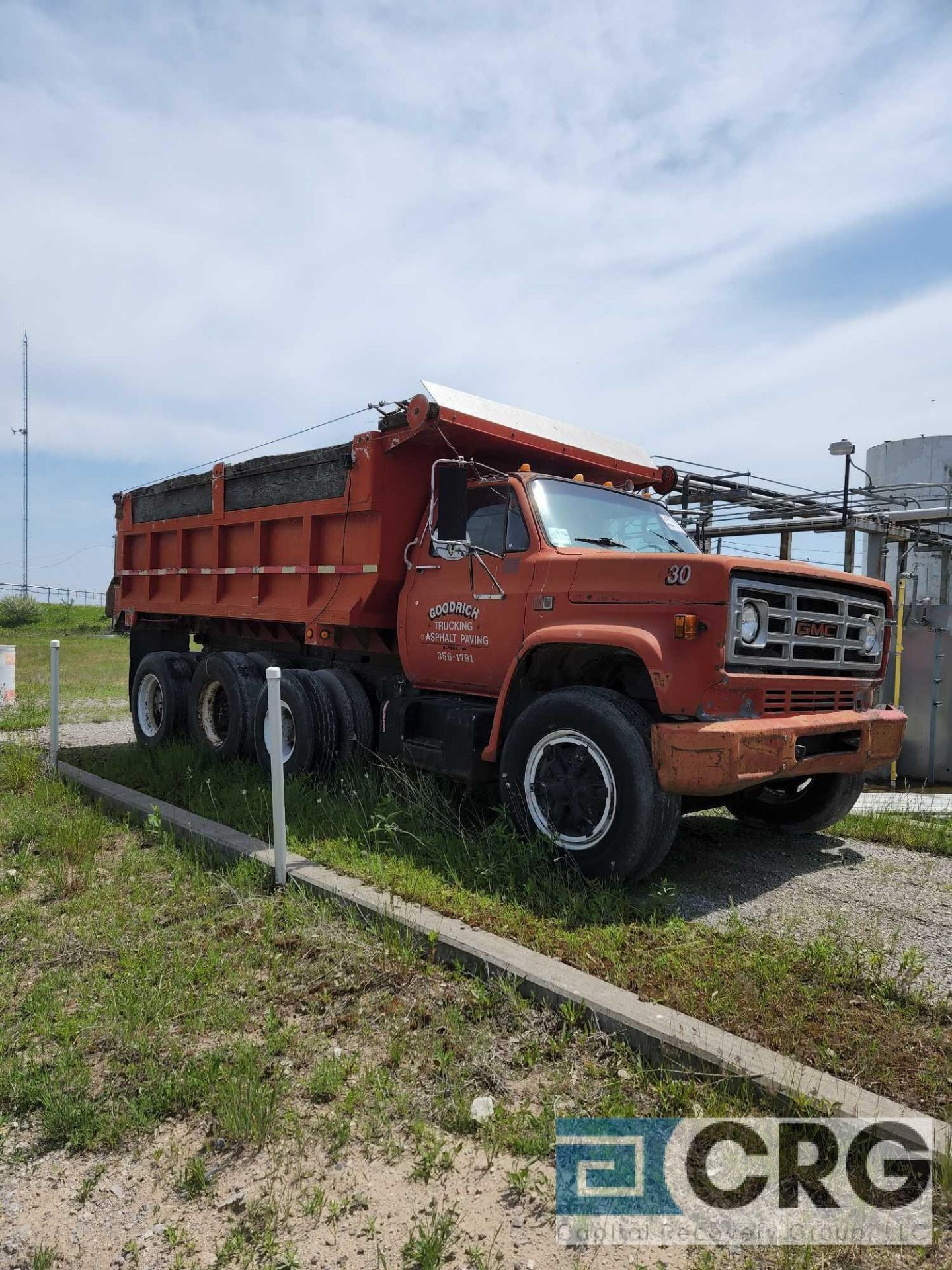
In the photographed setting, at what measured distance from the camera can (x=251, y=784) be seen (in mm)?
7129

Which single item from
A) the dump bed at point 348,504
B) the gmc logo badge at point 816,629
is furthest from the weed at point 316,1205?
the dump bed at point 348,504

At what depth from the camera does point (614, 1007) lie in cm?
342

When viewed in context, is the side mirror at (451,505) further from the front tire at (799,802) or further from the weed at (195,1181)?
the weed at (195,1181)

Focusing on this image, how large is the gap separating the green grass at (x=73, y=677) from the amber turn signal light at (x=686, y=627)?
9273 mm

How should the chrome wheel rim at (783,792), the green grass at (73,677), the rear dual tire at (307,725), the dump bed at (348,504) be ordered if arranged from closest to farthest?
the chrome wheel rim at (783,792), the dump bed at (348,504), the rear dual tire at (307,725), the green grass at (73,677)

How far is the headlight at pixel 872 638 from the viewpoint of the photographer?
5805 mm

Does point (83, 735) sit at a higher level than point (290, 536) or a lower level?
lower

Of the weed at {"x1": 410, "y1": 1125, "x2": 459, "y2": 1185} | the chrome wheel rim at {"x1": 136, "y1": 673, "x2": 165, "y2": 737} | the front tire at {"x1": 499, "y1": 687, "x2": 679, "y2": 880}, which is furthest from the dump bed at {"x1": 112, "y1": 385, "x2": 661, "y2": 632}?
the weed at {"x1": 410, "y1": 1125, "x2": 459, "y2": 1185}

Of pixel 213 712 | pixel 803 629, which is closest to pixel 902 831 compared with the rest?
pixel 803 629

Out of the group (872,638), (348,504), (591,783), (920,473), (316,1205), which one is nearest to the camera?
(316,1205)

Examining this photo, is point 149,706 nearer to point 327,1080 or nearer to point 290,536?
point 290,536

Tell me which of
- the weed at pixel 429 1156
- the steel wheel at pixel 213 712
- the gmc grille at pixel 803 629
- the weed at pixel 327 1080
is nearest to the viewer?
the weed at pixel 429 1156

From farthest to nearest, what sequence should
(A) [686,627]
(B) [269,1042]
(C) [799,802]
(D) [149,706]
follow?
(D) [149,706], (C) [799,802], (A) [686,627], (B) [269,1042]

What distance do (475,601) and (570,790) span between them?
5.13 ft
